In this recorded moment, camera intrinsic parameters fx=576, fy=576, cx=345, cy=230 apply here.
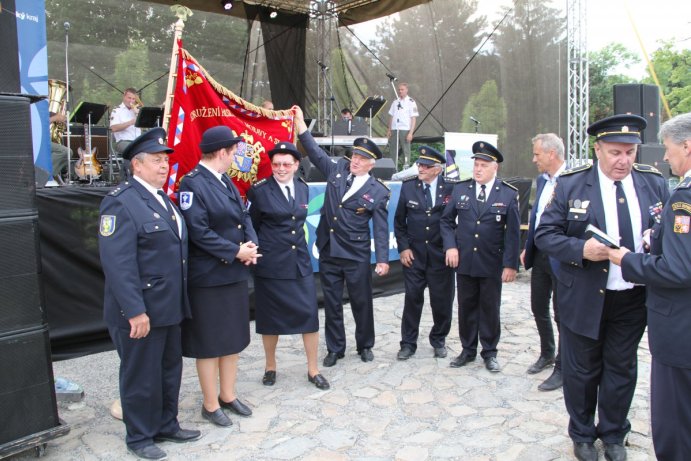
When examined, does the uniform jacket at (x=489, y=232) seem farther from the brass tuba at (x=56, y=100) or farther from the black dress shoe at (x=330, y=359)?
the brass tuba at (x=56, y=100)

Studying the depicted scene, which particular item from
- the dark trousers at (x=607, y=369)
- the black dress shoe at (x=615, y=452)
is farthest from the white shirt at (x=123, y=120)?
the black dress shoe at (x=615, y=452)

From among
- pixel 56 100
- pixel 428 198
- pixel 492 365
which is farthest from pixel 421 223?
pixel 56 100

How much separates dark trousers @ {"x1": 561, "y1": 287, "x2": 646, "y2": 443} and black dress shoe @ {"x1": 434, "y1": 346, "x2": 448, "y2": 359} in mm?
1981

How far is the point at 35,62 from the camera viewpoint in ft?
22.0

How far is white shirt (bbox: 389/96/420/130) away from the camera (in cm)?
1292

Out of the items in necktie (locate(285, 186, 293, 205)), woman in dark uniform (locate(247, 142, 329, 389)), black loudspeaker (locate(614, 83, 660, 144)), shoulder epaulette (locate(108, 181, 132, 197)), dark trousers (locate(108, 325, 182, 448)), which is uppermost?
black loudspeaker (locate(614, 83, 660, 144))

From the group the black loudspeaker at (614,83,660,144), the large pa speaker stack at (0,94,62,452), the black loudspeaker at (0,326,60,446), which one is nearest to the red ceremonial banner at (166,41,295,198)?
the large pa speaker stack at (0,94,62,452)

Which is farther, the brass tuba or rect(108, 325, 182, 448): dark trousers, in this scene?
the brass tuba

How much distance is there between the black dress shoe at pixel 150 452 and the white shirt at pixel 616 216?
275cm

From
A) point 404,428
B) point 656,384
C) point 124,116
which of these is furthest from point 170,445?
point 124,116

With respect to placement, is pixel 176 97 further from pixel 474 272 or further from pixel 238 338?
pixel 474 272

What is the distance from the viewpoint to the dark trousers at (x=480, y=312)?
16.3 feet

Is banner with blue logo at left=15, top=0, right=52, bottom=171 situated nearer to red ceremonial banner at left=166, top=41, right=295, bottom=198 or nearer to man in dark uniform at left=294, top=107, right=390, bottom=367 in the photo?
red ceremonial banner at left=166, top=41, right=295, bottom=198

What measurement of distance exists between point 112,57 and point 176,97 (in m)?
8.90
